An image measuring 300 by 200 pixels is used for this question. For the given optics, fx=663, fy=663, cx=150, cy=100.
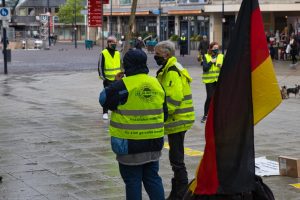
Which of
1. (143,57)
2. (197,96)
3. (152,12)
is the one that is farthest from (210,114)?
(152,12)

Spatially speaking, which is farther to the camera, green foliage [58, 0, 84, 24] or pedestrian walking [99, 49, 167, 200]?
green foliage [58, 0, 84, 24]

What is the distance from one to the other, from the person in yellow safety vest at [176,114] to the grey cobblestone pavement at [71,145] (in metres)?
0.56

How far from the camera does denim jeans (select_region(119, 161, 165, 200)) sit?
6.19 meters

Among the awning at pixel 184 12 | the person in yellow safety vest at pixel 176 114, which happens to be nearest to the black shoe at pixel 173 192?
the person in yellow safety vest at pixel 176 114

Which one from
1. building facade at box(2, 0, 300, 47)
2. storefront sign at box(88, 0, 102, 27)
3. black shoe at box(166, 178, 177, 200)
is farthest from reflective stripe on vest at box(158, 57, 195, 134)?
building facade at box(2, 0, 300, 47)

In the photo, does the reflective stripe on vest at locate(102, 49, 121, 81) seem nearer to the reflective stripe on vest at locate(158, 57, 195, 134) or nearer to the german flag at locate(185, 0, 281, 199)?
the reflective stripe on vest at locate(158, 57, 195, 134)

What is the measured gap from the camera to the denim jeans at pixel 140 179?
6191 millimetres

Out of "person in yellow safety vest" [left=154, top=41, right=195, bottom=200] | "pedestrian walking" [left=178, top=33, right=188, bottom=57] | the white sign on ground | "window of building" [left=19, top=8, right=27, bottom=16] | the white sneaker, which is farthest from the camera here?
"window of building" [left=19, top=8, right=27, bottom=16]

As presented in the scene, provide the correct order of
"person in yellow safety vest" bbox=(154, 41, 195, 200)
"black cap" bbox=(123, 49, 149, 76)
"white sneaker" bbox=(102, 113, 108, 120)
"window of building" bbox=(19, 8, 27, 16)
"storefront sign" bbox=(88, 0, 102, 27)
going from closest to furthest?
"black cap" bbox=(123, 49, 149, 76) < "person in yellow safety vest" bbox=(154, 41, 195, 200) < "white sneaker" bbox=(102, 113, 108, 120) < "storefront sign" bbox=(88, 0, 102, 27) < "window of building" bbox=(19, 8, 27, 16)

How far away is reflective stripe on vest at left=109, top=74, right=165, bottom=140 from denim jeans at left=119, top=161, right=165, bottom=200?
296mm

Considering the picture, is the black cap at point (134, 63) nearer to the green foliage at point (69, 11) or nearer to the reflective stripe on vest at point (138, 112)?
the reflective stripe on vest at point (138, 112)

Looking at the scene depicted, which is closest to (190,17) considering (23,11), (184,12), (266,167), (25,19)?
(184,12)

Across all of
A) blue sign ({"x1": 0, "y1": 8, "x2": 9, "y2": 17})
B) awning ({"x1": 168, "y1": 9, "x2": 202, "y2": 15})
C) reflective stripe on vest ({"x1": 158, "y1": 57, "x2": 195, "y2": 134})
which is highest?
awning ({"x1": 168, "y1": 9, "x2": 202, "y2": 15})

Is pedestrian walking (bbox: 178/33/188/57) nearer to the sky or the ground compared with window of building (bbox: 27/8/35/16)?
nearer to the ground
